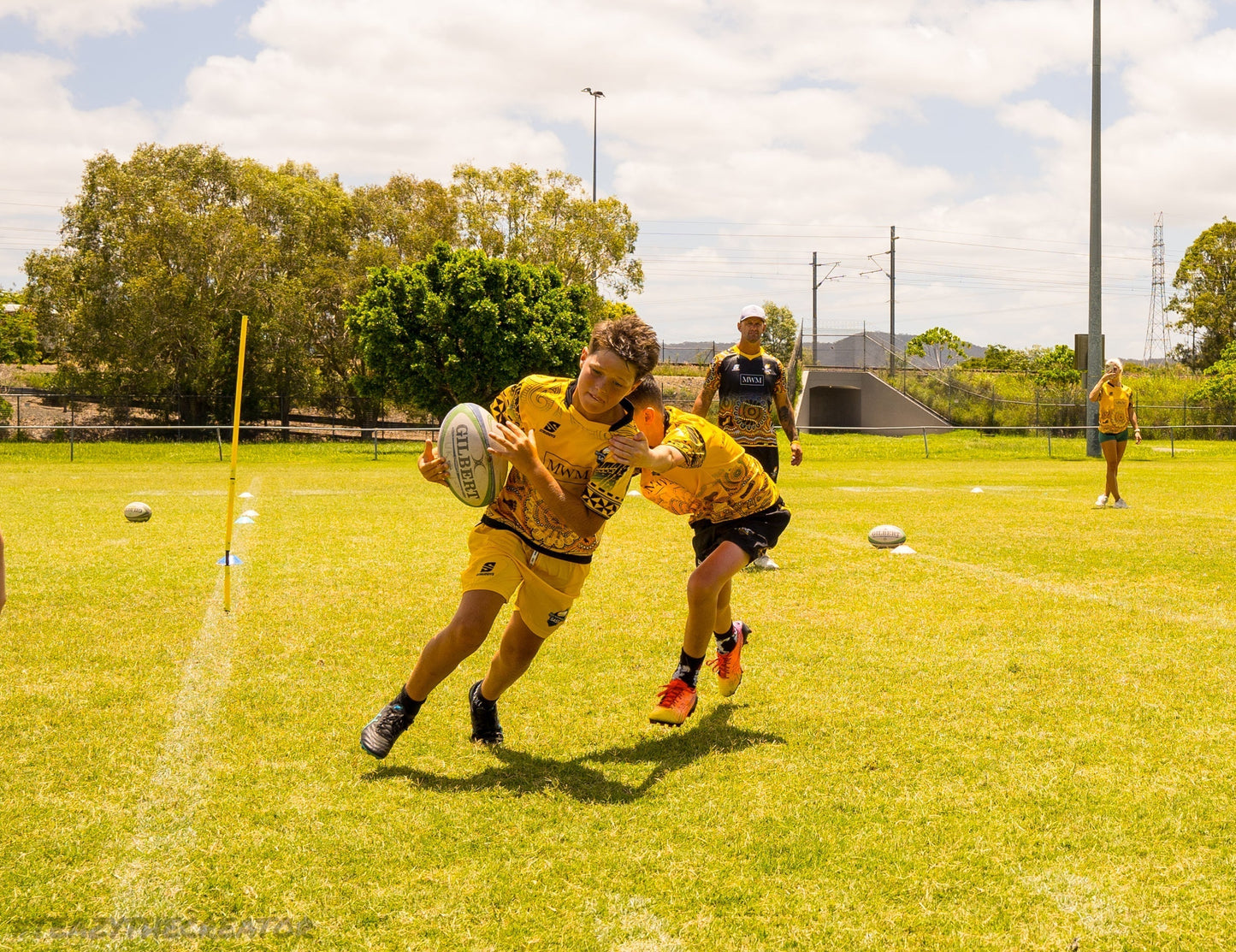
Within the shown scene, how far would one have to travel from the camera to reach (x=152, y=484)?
20.5m

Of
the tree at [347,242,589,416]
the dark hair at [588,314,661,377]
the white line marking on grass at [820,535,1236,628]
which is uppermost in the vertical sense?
the tree at [347,242,589,416]

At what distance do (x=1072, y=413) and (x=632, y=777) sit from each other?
43101 mm

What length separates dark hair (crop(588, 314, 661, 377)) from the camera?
4.01m

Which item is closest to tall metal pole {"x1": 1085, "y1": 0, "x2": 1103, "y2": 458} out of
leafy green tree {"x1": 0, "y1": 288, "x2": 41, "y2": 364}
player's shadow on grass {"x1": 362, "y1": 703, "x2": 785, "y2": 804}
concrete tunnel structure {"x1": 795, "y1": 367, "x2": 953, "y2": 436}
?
concrete tunnel structure {"x1": 795, "y1": 367, "x2": 953, "y2": 436}

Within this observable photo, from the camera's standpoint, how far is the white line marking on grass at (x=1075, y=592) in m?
7.41

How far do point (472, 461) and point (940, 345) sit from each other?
5789 centimetres

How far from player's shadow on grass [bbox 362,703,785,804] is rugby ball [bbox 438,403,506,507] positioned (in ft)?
3.70

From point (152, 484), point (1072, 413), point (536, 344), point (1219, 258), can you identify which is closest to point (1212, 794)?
point (152, 484)

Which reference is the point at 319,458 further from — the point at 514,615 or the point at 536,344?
the point at 514,615

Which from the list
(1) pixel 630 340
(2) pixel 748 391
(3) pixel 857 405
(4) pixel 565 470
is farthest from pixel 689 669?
(3) pixel 857 405

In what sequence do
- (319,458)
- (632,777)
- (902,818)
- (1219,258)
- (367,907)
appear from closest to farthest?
(367,907) < (902,818) < (632,777) < (319,458) < (1219,258)

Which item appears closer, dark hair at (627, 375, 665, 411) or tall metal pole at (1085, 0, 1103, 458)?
dark hair at (627, 375, 665, 411)

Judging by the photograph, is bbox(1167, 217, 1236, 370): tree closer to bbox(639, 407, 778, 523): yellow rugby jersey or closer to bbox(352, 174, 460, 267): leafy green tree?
bbox(352, 174, 460, 267): leafy green tree

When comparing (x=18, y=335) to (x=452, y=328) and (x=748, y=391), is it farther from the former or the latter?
(x=748, y=391)
